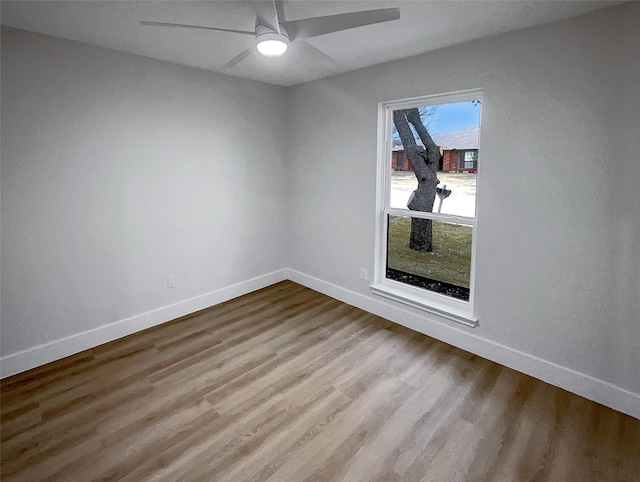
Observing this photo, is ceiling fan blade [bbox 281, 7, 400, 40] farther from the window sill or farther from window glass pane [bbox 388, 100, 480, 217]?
the window sill

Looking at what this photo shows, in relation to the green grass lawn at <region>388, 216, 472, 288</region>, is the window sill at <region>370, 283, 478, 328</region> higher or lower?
lower

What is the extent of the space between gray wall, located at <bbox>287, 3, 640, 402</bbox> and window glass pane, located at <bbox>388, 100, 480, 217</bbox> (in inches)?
7.5

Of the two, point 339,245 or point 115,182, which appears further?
point 339,245

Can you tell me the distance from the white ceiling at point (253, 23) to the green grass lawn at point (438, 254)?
4.91ft

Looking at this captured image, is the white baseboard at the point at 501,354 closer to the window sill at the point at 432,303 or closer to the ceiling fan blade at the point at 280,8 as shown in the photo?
the window sill at the point at 432,303

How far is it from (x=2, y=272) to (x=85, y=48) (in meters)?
1.78

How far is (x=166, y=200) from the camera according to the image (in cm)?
344

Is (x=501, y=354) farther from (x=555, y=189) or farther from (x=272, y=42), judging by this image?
(x=272, y=42)

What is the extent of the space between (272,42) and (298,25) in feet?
0.72

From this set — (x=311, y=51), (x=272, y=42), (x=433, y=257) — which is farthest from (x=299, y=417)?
(x=311, y=51)

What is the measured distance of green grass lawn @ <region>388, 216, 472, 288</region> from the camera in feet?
10.4

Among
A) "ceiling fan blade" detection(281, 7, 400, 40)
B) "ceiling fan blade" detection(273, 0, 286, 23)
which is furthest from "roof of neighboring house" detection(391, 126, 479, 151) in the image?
"ceiling fan blade" detection(273, 0, 286, 23)

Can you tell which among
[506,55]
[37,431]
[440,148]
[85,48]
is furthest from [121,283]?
[506,55]

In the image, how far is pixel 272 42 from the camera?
80.4 inches
